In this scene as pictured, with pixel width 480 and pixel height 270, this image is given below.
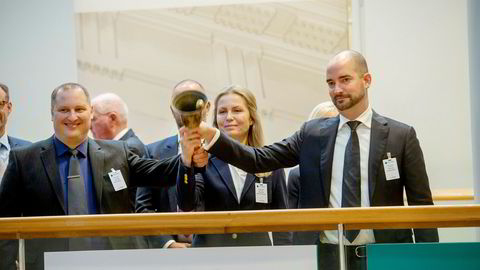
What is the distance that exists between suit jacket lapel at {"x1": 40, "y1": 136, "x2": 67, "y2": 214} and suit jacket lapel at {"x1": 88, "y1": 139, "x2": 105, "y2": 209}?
6.7 inches

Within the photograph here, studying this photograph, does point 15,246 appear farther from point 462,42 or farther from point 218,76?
point 462,42

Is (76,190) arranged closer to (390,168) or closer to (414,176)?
(390,168)

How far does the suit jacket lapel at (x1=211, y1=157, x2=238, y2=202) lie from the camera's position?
13.9 feet

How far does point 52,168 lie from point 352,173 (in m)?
1.48

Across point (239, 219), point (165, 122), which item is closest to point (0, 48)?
point (165, 122)

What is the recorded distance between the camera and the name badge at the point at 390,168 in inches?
151

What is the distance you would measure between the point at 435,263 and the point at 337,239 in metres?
0.35

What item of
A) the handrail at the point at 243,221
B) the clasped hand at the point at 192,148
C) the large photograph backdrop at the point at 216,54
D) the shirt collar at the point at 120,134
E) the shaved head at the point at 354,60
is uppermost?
the large photograph backdrop at the point at 216,54

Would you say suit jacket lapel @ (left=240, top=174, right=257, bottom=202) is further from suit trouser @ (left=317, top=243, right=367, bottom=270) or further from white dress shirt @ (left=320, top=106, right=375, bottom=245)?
suit trouser @ (left=317, top=243, right=367, bottom=270)

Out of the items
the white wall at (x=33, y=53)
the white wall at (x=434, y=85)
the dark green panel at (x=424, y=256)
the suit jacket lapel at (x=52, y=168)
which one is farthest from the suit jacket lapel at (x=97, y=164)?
the white wall at (x=434, y=85)

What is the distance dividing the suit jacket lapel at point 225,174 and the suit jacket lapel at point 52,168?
819 millimetres

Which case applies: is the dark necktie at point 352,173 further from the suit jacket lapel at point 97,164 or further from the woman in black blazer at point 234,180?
the suit jacket lapel at point 97,164

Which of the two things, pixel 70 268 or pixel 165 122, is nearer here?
pixel 70 268

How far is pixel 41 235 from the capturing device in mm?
3031
